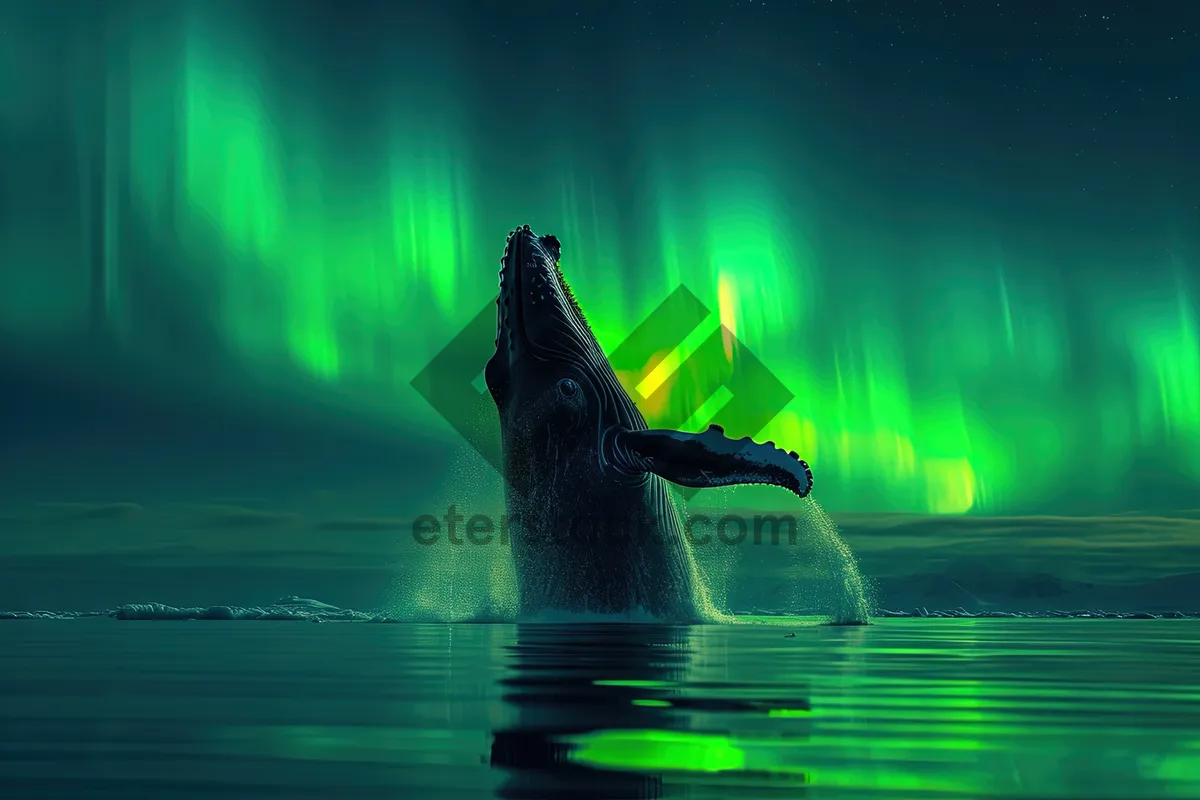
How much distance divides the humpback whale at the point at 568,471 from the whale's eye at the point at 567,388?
0.02 metres

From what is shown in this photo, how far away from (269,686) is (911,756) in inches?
279

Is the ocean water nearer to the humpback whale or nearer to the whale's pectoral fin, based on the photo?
the whale's pectoral fin

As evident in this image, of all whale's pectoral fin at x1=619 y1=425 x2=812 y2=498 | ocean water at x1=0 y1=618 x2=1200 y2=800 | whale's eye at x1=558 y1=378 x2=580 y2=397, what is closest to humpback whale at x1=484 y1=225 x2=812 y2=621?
whale's eye at x1=558 y1=378 x2=580 y2=397

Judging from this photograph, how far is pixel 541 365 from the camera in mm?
27609

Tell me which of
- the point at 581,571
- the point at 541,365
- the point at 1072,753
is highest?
the point at 541,365

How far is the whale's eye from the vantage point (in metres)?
27.1

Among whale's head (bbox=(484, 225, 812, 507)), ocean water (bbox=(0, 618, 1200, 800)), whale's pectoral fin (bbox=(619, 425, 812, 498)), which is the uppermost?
whale's head (bbox=(484, 225, 812, 507))

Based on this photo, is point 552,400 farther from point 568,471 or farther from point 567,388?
point 568,471

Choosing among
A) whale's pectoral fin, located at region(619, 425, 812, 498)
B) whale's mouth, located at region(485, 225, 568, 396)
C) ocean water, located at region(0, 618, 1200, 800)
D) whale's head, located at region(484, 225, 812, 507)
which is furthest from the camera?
whale's mouth, located at region(485, 225, 568, 396)

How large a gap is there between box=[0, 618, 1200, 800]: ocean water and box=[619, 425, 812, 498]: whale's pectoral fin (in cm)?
799

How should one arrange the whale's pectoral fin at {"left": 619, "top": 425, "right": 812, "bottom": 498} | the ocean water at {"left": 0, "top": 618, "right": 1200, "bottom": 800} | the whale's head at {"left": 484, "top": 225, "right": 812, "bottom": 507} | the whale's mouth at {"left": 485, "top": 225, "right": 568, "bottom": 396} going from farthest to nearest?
the whale's mouth at {"left": 485, "top": 225, "right": 568, "bottom": 396}, the whale's head at {"left": 484, "top": 225, "right": 812, "bottom": 507}, the whale's pectoral fin at {"left": 619, "top": 425, "right": 812, "bottom": 498}, the ocean water at {"left": 0, "top": 618, "right": 1200, "bottom": 800}

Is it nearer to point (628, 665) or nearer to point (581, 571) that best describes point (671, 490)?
point (581, 571)

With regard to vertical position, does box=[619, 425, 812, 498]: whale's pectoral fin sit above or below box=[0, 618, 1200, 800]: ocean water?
above

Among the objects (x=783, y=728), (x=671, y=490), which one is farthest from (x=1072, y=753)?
(x=671, y=490)
